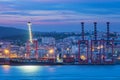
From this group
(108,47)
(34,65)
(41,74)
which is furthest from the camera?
(108,47)

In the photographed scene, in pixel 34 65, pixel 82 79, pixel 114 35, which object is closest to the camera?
pixel 82 79

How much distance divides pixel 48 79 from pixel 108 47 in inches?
1447

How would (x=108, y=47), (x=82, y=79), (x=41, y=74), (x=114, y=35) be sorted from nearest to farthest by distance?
1. (x=82, y=79)
2. (x=41, y=74)
3. (x=108, y=47)
4. (x=114, y=35)

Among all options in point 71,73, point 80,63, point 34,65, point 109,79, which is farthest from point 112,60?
point 109,79

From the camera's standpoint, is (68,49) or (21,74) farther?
(68,49)

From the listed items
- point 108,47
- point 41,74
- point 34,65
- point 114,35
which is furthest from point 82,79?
point 114,35

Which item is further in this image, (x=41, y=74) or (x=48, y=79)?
(x=41, y=74)

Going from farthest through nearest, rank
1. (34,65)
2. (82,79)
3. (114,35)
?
(114,35) < (34,65) < (82,79)

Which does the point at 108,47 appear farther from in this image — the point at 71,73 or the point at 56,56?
the point at 71,73

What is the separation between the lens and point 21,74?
6281cm

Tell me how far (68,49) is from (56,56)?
8264 millimetres

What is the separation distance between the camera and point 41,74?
204ft

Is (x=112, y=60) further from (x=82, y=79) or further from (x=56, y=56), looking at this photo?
(x=82, y=79)

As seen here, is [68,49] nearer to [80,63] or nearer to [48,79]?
[80,63]
